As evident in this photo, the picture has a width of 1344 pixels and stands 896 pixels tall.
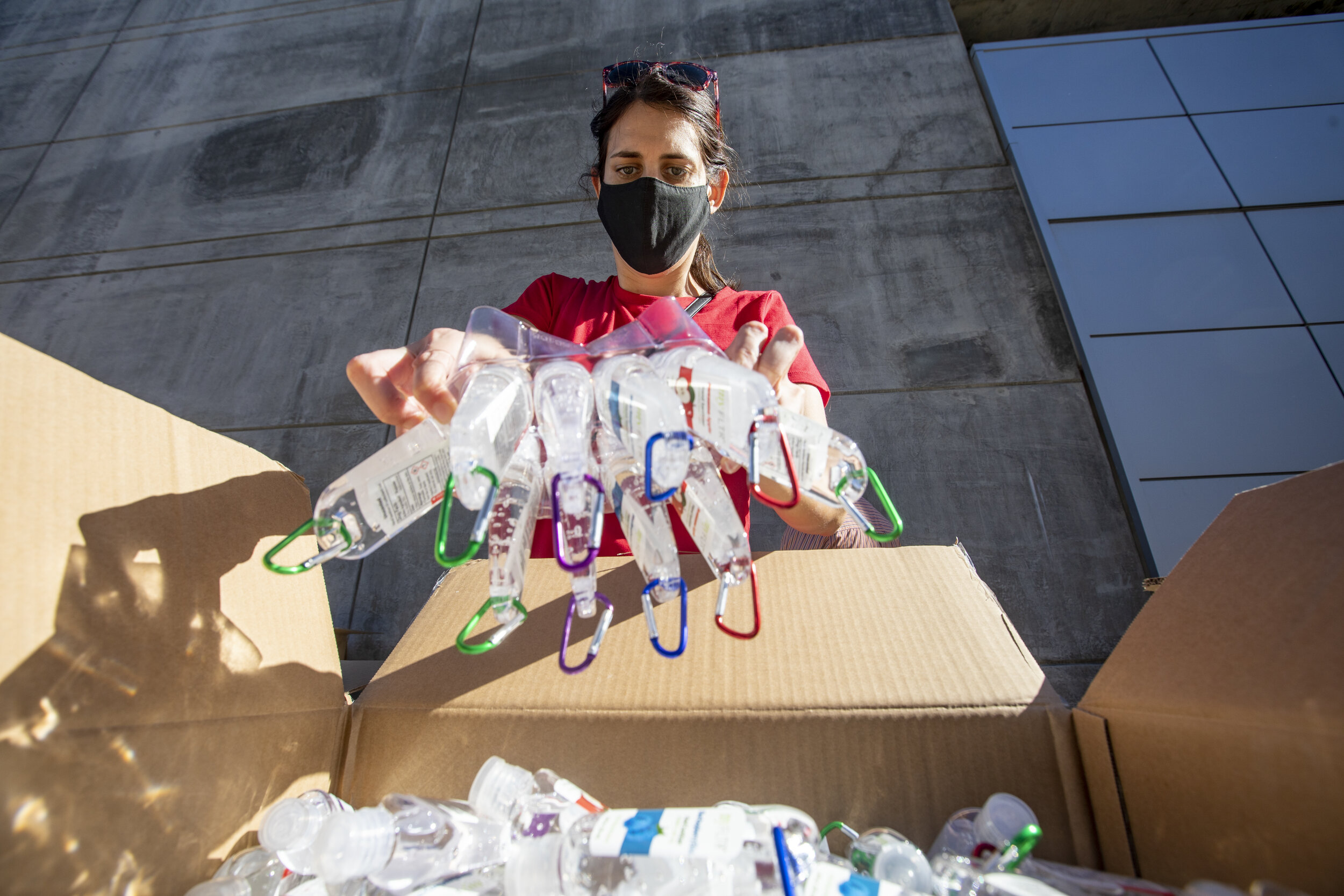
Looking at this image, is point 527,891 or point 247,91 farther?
point 247,91

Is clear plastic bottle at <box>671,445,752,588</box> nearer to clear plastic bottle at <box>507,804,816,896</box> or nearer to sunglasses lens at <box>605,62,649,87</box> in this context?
clear plastic bottle at <box>507,804,816,896</box>

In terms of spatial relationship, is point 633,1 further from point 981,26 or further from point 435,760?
point 435,760

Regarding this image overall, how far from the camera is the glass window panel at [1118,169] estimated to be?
2.02 metres

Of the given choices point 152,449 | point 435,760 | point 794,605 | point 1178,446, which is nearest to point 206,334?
point 152,449

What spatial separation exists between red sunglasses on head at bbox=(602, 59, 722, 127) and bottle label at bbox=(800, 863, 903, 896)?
3.96 ft

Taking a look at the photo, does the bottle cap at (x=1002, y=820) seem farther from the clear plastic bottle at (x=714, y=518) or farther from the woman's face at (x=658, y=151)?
the woman's face at (x=658, y=151)

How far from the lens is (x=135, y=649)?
62 centimetres

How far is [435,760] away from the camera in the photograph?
2.66 feet

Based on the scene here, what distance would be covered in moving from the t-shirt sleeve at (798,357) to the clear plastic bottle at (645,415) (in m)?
0.45

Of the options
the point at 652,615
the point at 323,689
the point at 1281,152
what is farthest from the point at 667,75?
the point at 1281,152

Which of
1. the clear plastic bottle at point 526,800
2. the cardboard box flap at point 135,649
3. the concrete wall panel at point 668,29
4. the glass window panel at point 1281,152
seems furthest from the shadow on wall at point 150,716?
the glass window panel at point 1281,152

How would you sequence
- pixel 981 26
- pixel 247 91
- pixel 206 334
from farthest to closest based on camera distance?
pixel 247 91 → pixel 981 26 → pixel 206 334

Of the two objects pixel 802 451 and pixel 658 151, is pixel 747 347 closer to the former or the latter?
pixel 802 451

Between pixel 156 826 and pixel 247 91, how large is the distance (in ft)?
10.4
